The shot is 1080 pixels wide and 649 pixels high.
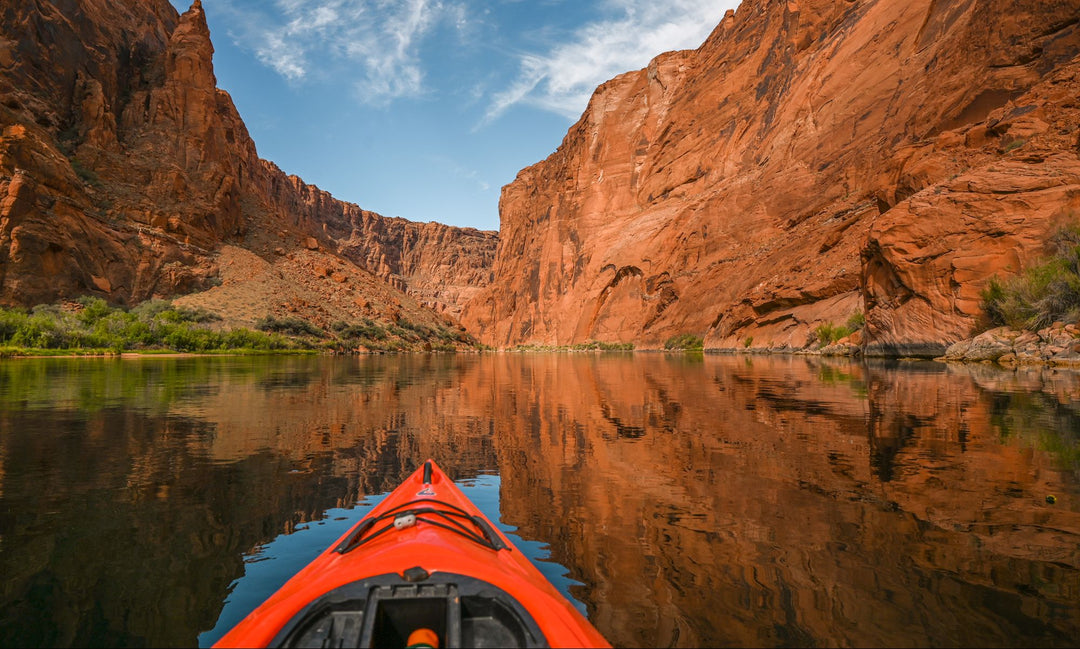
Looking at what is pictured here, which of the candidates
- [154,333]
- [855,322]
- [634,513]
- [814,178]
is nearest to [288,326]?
[154,333]

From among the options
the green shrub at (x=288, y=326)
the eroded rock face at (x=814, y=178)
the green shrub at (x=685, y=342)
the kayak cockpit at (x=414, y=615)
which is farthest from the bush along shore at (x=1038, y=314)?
the green shrub at (x=288, y=326)

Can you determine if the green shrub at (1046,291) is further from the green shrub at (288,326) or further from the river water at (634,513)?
the green shrub at (288,326)

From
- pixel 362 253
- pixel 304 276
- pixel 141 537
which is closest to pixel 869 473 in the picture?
pixel 141 537

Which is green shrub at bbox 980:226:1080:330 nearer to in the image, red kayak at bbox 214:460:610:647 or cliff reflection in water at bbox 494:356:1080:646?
cliff reflection in water at bbox 494:356:1080:646

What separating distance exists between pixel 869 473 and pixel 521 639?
4.91 meters

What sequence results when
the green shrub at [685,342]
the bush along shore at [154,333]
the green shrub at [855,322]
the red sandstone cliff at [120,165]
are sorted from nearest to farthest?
the green shrub at [855,322] → the bush along shore at [154,333] → the red sandstone cliff at [120,165] → the green shrub at [685,342]

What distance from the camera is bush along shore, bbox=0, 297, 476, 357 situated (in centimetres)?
3188

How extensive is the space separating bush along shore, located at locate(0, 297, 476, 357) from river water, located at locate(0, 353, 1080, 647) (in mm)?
30176

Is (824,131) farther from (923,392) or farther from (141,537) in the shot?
(141,537)

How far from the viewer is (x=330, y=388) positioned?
15461 mm

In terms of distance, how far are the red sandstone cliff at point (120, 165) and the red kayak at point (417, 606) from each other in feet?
156

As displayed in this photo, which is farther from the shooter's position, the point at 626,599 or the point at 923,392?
the point at 923,392

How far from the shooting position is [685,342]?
177ft

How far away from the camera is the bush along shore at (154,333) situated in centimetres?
3188
